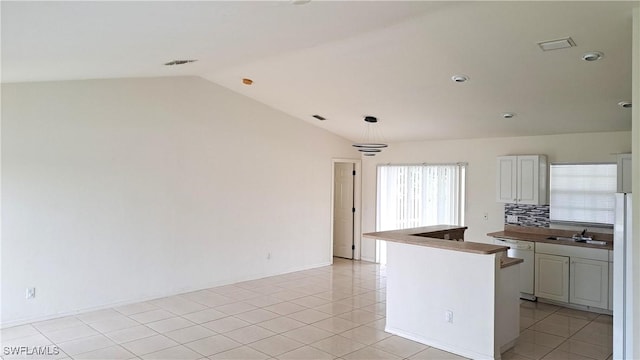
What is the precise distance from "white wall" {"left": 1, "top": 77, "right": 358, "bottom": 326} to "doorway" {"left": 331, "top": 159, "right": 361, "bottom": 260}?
4.59 feet

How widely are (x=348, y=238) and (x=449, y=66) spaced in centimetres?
533

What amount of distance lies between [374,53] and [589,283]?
4.04 metres

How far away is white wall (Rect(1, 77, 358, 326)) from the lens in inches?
189

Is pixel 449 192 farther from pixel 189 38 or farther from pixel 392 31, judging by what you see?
pixel 189 38

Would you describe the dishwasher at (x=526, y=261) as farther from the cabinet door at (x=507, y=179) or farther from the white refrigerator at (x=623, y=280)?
the white refrigerator at (x=623, y=280)

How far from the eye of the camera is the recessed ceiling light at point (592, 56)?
3696 mm

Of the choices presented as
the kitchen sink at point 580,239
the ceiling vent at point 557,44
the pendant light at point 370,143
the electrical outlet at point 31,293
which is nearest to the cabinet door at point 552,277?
the kitchen sink at point 580,239

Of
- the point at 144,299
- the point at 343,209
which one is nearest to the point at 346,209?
the point at 343,209

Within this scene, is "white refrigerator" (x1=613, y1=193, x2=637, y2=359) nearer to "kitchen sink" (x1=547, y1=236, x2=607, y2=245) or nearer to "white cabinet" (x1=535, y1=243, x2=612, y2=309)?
"white cabinet" (x1=535, y1=243, x2=612, y2=309)

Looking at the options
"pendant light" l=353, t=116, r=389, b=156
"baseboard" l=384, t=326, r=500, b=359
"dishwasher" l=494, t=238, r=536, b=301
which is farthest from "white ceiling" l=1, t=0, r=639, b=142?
"baseboard" l=384, t=326, r=500, b=359

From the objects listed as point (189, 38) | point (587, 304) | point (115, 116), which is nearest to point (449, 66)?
point (189, 38)

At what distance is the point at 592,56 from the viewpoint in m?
3.76

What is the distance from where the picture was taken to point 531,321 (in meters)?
5.12

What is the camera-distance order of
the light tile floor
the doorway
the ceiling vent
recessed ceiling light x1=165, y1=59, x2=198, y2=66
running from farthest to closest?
the doorway
recessed ceiling light x1=165, y1=59, x2=198, y2=66
the light tile floor
the ceiling vent
